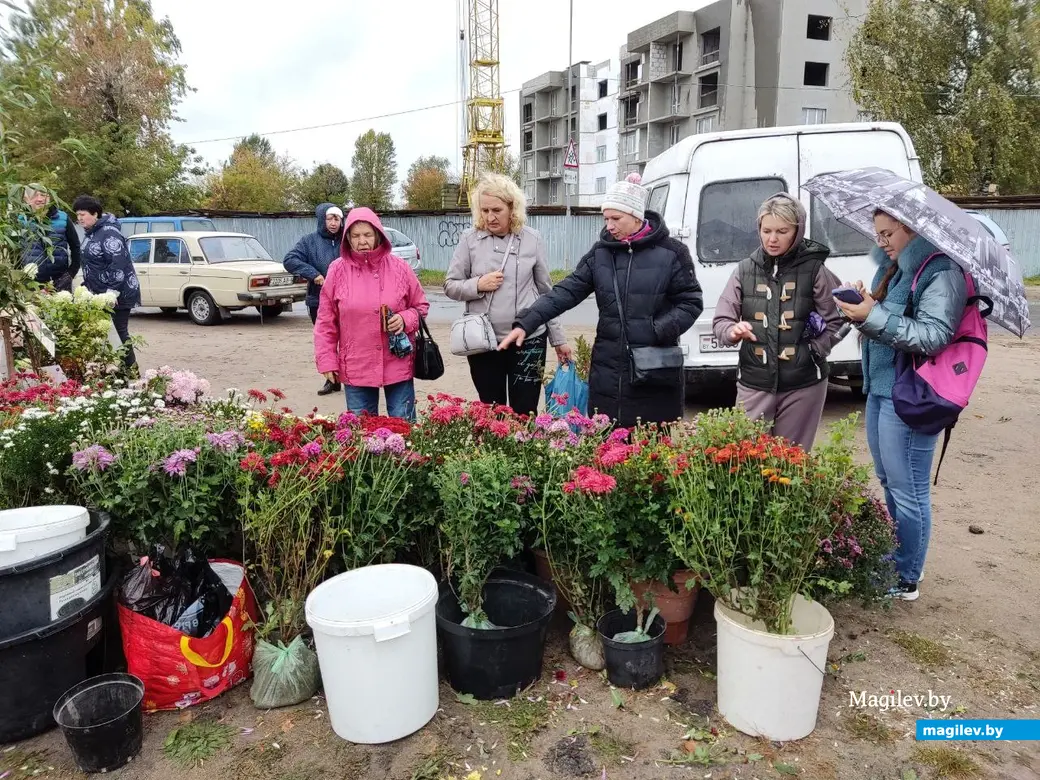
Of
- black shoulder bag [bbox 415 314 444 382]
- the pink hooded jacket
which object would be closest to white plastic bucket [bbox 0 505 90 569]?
the pink hooded jacket

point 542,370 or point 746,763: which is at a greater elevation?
point 542,370

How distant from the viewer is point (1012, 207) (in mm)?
19031

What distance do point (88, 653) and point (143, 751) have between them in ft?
1.46

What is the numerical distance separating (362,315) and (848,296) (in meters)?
2.54

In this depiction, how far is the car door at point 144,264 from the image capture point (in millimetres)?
14273

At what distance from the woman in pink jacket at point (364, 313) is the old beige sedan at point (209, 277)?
33.0 ft

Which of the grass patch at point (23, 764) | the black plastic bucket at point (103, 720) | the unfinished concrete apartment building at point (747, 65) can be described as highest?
the unfinished concrete apartment building at point (747, 65)

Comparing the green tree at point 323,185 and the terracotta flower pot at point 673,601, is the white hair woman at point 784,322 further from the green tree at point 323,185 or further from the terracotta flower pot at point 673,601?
the green tree at point 323,185

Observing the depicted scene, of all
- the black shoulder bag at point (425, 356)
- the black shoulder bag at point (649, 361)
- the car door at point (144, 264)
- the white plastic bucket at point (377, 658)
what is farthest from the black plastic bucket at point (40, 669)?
the car door at point (144, 264)

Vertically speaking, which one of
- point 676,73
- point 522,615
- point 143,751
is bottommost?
point 143,751

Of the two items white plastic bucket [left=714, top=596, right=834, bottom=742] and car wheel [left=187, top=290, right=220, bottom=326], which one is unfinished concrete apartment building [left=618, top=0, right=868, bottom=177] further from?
white plastic bucket [left=714, top=596, right=834, bottom=742]

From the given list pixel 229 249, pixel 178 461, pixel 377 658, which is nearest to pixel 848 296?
pixel 377 658

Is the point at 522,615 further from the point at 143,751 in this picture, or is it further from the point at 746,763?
the point at 143,751

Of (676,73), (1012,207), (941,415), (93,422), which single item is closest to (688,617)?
(941,415)
